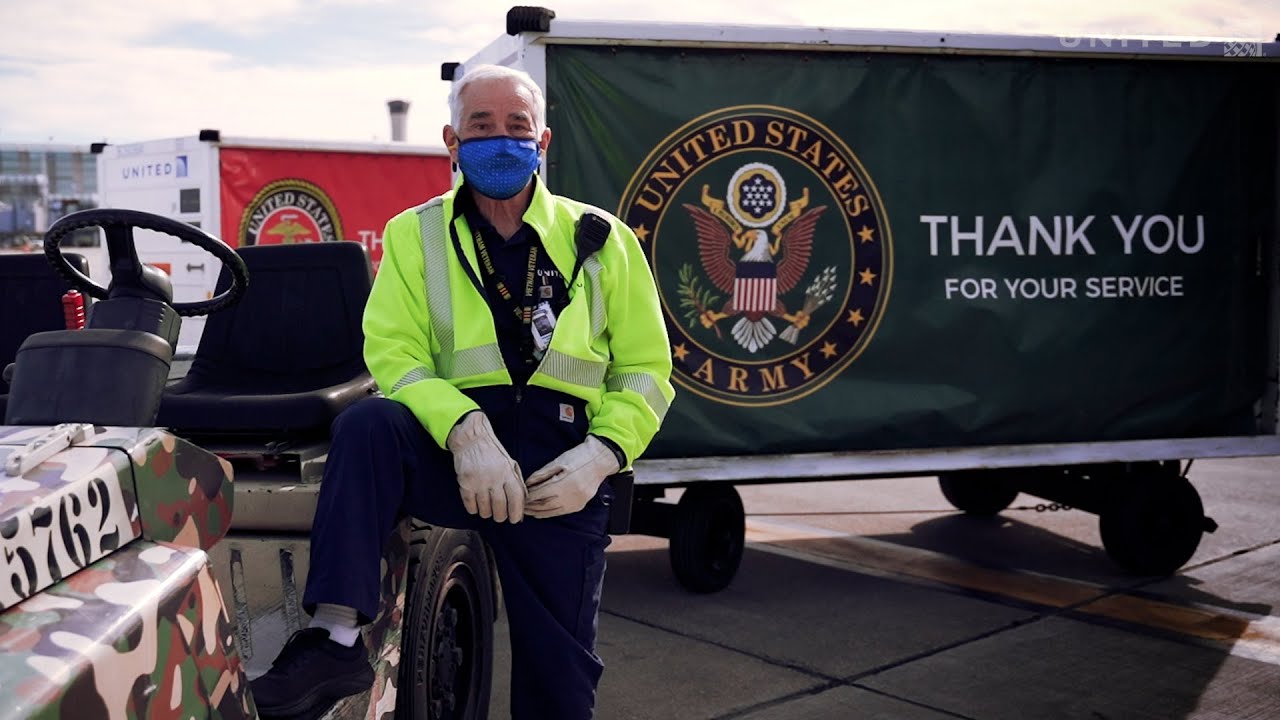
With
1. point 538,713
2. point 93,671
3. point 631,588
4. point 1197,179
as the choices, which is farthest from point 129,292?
point 1197,179

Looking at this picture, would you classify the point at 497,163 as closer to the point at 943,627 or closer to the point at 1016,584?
the point at 943,627

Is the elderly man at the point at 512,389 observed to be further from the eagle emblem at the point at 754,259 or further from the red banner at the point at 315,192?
the red banner at the point at 315,192

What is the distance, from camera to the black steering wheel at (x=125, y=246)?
254 cm

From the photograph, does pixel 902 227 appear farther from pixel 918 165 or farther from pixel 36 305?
→ pixel 36 305

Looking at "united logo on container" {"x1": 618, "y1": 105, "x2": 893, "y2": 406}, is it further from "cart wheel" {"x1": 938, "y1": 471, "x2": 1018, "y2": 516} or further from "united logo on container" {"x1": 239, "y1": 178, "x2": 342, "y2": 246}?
"united logo on container" {"x1": 239, "y1": 178, "x2": 342, "y2": 246}

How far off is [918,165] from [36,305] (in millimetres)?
3747

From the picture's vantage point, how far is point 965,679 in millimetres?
4609

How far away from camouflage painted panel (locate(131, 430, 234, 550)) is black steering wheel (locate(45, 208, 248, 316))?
0.48 m

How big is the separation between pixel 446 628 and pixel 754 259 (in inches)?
108

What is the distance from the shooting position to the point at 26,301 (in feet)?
14.3

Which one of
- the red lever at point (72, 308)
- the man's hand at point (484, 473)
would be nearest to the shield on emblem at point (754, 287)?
the man's hand at point (484, 473)

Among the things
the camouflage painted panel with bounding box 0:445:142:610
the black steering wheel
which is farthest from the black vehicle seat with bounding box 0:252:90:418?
the camouflage painted panel with bounding box 0:445:142:610

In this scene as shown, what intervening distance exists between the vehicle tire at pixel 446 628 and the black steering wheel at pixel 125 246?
75 cm

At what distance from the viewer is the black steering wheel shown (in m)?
2.54
